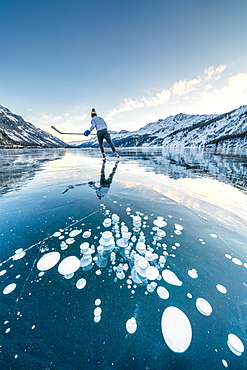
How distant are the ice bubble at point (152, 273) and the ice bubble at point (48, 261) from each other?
1238mm

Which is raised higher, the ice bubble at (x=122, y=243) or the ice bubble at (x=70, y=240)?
the ice bubble at (x=70, y=240)

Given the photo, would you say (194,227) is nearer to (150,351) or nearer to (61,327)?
(150,351)

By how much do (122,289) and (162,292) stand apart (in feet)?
1.47

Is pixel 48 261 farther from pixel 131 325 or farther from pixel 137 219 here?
pixel 137 219

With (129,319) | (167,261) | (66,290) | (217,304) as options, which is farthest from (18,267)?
(217,304)

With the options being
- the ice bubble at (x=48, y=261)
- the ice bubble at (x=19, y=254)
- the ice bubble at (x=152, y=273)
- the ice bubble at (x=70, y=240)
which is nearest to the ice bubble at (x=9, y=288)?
the ice bubble at (x=48, y=261)

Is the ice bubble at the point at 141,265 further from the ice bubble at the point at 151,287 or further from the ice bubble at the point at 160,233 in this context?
the ice bubble at the point at 160,233

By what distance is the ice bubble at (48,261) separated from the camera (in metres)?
1.89

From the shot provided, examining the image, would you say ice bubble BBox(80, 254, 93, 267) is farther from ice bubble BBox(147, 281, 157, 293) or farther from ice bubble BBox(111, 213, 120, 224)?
ice bubble BBox(111, 213, 120, 224)

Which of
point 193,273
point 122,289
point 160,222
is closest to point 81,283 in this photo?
point 122,289

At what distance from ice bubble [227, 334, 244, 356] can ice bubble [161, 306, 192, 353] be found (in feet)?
1.04

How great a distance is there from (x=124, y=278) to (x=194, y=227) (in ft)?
5.78

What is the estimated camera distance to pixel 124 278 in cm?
174

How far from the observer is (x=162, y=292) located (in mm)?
1603
